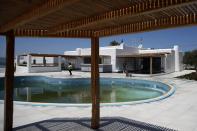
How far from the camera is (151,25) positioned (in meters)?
4.82

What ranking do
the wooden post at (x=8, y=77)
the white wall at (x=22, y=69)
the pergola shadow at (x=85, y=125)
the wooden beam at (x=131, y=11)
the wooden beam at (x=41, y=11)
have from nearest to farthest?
the wooden beam at (x=41, y=11)
the wooden beam at (x=131, y=11)
the wooden post at (x=8, y=77)
the pergola shadow at (x=85, y=125)
the white wall at (x=22, y=69)

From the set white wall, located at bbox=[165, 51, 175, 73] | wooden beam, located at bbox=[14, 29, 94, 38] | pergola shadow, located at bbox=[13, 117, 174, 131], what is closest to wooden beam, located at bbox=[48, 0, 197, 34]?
wooden beam, located at bbox=[14, 29, 94, 38]

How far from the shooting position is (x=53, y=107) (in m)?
8.67

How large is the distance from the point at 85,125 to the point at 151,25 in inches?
138

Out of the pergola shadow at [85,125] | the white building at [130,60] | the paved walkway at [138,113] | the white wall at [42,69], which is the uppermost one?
the white building at [130,60]

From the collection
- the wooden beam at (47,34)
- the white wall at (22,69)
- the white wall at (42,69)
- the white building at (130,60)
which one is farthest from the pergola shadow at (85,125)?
the white wall at (22,69)

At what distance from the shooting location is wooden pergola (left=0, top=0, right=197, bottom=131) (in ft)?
11.6

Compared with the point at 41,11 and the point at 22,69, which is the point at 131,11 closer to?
the point at 41,11

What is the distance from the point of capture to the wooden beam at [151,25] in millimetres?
4250

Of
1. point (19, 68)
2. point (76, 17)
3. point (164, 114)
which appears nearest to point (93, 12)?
point (76, 17)

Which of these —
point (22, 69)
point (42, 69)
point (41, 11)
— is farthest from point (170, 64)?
point (41, 11)

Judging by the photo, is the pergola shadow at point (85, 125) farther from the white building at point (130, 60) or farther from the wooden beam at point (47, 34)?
the white building at point (130, 60)

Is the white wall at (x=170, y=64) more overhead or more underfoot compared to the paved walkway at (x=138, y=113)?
more overhead

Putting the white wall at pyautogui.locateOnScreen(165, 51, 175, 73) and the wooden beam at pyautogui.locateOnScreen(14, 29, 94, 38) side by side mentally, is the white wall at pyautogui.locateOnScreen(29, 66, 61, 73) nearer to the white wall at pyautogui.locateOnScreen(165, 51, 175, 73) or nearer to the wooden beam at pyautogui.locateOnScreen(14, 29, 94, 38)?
the white wall at pyautogui.locateOnScreen(165, 51, 175, 73)
